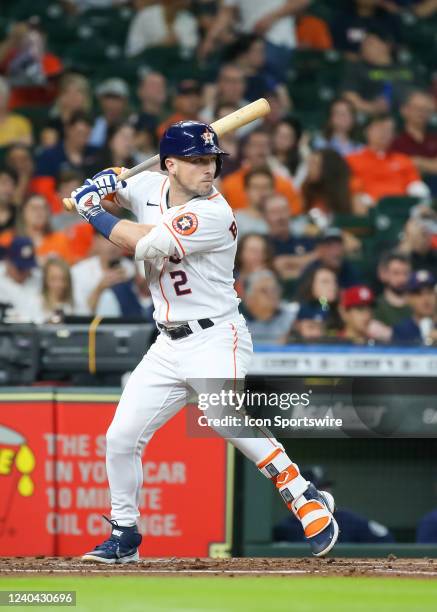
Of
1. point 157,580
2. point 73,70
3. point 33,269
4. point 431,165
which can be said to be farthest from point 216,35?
A: point 157,580

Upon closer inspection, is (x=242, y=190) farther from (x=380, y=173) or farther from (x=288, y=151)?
(x=380, y=173)

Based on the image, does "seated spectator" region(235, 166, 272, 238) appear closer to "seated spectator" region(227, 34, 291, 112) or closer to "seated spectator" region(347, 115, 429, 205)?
"seated spectator" region(347, 115, 429, 205)

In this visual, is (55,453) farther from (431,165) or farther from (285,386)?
(431,165)

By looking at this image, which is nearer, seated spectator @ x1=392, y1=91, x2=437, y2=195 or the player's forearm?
the player's forearm

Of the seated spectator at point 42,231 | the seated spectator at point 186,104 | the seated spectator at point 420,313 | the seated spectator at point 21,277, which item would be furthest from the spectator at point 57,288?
the seated spectator at point 186,104
